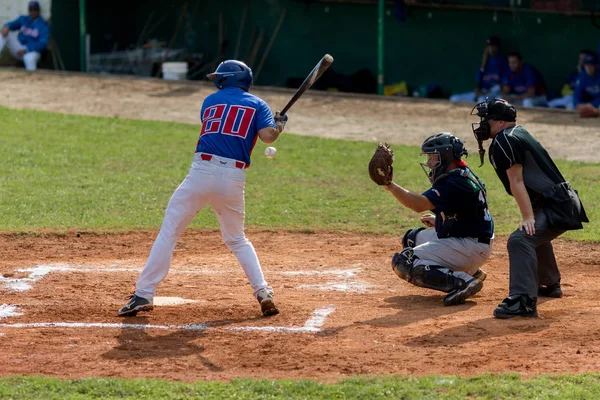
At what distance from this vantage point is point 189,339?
256 inches

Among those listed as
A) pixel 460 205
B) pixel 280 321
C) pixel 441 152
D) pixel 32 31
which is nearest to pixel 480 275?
pixel 460 205

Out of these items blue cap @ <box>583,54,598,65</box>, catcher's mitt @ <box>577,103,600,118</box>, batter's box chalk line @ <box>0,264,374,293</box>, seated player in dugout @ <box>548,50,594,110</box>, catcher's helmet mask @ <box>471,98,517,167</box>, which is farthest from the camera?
seated player in dugout @ <box>548,50,594,110</box>

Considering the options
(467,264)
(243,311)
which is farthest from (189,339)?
(467,264)

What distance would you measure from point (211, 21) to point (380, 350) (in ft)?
52.6

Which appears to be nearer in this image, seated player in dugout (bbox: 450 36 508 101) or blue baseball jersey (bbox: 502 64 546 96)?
blue baseball jersey (bbox: 502 64 546 96)

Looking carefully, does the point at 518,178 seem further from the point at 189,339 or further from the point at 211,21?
the point at 211,21

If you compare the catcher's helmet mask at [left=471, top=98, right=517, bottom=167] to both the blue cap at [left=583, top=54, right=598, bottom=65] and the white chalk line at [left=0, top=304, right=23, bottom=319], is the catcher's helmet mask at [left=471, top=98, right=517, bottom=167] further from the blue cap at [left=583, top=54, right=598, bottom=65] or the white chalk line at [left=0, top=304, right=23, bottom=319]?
the blue cap at [left=583, top=54, right=598, bottom=65]

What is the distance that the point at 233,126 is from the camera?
6844 millimetres

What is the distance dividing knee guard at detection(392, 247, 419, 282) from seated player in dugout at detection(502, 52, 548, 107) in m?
9.85

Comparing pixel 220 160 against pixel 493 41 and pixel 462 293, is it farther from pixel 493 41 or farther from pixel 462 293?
pixel 493 41

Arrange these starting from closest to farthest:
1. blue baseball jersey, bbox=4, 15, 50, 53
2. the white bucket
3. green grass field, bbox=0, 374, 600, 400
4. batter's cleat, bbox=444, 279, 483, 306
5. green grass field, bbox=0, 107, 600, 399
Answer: green grass field, bbox=0, 374, 600, 400 → batter's cleat, bbox=444, 279, 483, 306 → green grass field, bbox=0, 107, 600, 399 → the white bucket → blue baseball jersey, bbox=4, 15, 50, 53

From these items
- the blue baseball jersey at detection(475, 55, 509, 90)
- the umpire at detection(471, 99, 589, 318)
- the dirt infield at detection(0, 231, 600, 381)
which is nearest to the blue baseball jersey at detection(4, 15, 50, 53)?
the blue baseball jersey at detection(475, 55, 509, 90)

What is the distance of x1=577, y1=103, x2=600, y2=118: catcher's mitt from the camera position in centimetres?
1549

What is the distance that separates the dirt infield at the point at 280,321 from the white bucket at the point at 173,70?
1008 cm
